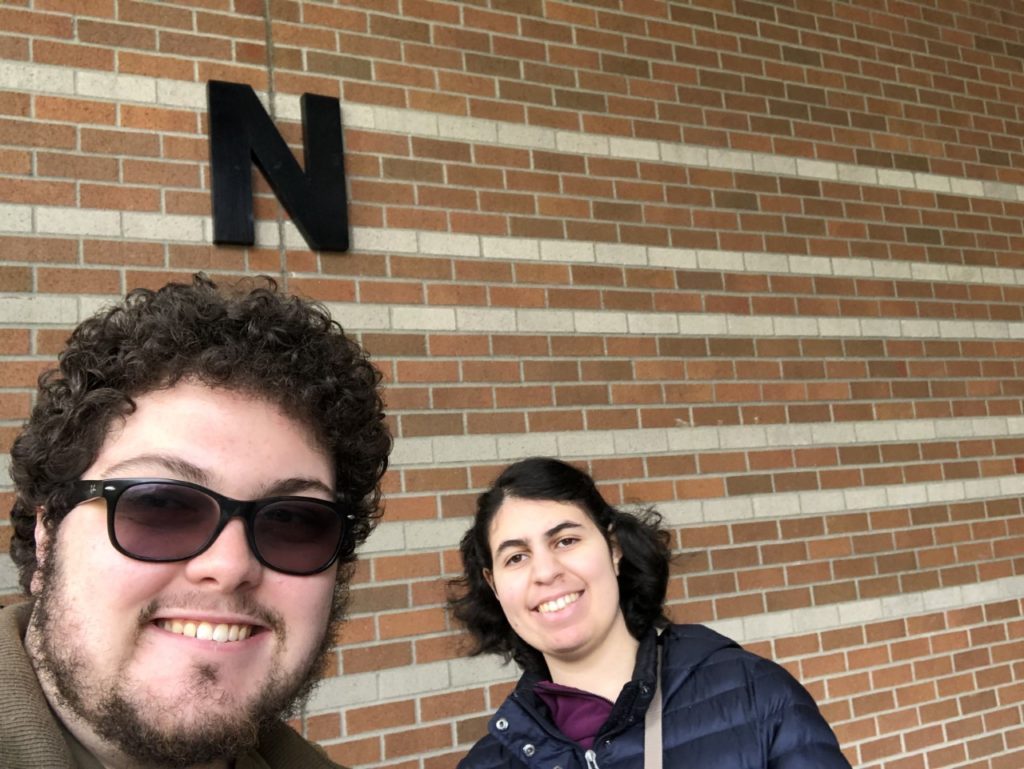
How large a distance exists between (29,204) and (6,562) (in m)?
1.25

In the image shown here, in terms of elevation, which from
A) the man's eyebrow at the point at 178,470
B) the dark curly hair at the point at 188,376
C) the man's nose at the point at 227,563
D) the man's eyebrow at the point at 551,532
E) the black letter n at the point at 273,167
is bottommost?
the man's eyebrow at the point at 551,532

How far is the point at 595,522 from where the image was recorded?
104 inches

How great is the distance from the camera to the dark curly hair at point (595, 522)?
8.64ft

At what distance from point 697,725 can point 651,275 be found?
97.2 inches

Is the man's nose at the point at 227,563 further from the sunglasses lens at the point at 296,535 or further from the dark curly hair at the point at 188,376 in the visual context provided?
the dark curly hair at the point at 188,376

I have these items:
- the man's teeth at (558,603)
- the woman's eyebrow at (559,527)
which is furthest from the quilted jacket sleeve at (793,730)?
the woman's eyebrow at (559,527)

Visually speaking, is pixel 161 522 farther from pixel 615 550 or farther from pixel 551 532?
pixel 615 550

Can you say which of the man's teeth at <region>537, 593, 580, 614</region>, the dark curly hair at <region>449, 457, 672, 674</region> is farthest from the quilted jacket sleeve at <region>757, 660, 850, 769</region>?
the man's teeth at <region>537, 593, 580, 614</region>

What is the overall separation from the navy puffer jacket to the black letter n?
2.01 metres

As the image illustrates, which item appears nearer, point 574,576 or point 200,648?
point 200,648

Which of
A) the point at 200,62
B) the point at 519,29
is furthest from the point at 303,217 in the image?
the point at 519,29

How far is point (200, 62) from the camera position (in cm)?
347

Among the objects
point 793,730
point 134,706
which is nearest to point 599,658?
point 793,730

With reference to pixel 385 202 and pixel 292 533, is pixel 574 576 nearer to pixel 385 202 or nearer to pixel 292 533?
pixel 292 533
